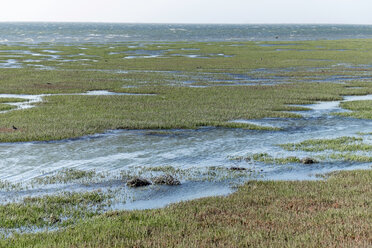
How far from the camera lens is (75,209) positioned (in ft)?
46.2

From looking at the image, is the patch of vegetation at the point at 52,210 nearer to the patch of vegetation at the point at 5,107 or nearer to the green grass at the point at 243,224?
the green grass at the point at 243,224

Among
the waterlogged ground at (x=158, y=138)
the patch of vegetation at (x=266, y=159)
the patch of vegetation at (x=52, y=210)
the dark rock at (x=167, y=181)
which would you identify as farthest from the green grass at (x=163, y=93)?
the patch of vegetation at (x=52, y=210)

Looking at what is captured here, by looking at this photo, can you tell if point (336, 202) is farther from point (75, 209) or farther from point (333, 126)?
point (333, 126)

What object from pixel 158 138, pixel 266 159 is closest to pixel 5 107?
pixel 158 138

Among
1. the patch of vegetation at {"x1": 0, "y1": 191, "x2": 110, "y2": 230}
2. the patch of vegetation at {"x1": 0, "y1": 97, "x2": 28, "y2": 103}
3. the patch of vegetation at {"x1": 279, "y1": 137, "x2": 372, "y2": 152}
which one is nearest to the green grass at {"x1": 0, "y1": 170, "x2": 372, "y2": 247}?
the patch of vegetation at {"x1": 0, "y1": 191, "x2": 110, "y2": 230}

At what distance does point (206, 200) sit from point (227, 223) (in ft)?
7.50

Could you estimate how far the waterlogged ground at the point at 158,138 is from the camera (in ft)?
52.2

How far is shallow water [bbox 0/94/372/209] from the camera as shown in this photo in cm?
1636

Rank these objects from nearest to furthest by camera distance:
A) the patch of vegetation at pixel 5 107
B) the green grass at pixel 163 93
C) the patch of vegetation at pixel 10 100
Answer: the green grass at pixel 163 93 → the patch of vegetation at pixel 5 107 → the patch of vegetation at pixel 10 100

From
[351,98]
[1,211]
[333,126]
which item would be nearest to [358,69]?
[351,98]

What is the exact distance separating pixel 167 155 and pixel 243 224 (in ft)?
31.6

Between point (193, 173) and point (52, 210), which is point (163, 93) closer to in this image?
point (193, 173)

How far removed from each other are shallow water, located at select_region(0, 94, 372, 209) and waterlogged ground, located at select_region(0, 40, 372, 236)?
0.05 meters

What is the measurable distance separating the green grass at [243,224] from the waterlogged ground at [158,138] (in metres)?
1.25
